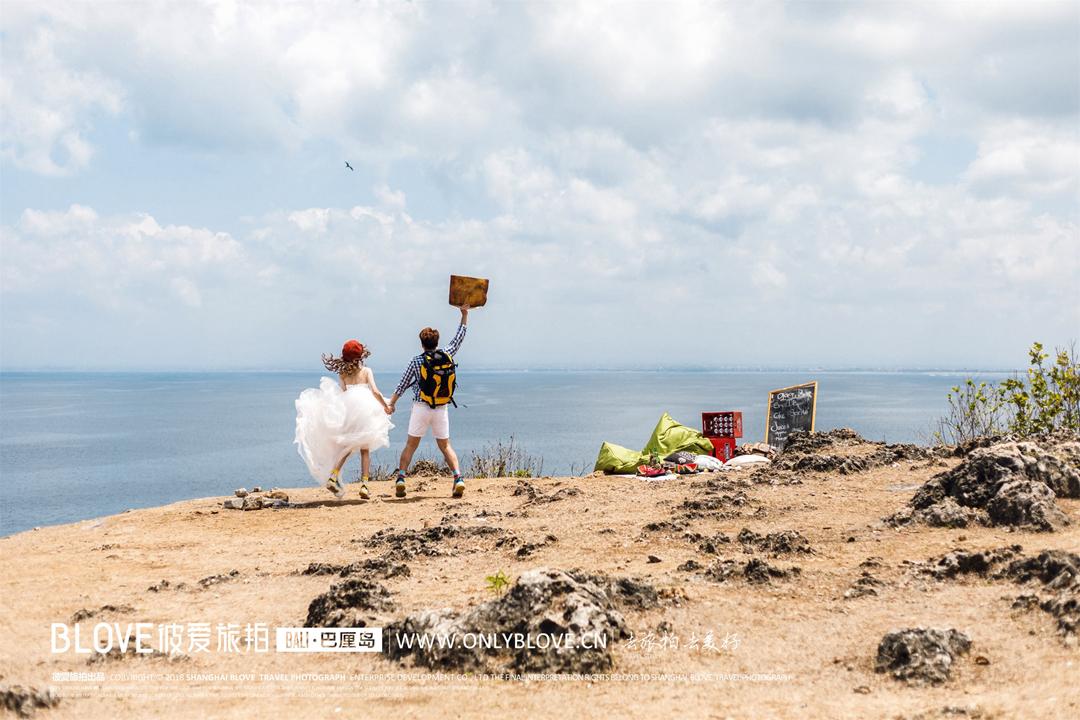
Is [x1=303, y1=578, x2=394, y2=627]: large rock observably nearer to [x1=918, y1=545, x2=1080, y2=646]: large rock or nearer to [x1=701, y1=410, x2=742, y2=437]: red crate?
[x1=918, y1=545, x2=1080, y2=646]: large rock

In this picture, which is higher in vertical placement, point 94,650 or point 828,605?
point 828,605

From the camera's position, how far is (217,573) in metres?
6.92

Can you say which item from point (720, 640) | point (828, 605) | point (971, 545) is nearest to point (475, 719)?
point (720, 640)

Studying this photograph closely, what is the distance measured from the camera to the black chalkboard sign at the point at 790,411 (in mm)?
14688

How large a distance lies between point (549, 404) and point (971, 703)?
260 ft

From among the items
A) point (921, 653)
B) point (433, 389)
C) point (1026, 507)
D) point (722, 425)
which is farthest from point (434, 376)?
point (921, 653)

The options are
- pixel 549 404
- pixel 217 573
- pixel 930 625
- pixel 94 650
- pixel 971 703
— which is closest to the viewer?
pixel 971 703

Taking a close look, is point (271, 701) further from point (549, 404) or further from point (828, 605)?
point (549, 404)

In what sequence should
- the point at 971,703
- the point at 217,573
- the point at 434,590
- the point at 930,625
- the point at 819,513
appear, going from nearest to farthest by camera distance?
1. the point at 971,703
2. the point at 930,625
3. the point at 434,590
4. the point at 217,573
5. the point at 819,513

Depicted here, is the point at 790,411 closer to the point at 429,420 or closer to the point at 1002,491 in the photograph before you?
the point at 429,420

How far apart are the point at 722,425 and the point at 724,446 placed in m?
0.34

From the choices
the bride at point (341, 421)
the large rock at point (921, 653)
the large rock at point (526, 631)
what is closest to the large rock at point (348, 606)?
the large rock at point (526, 631)

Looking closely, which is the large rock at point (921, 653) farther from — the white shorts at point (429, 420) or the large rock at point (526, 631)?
the white shorts at point (429, 420)

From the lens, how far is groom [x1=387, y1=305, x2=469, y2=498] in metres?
10.8
